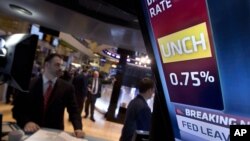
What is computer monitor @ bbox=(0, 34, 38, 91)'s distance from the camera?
1.99 meters

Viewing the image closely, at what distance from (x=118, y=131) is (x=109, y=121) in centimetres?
140

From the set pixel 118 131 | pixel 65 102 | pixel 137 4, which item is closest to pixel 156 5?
pixel 137 4

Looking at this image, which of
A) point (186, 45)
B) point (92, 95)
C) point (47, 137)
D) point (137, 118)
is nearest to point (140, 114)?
point (137, 118)

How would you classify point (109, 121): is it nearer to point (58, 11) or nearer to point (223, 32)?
point (58, 11)

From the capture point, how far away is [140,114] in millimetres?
3129

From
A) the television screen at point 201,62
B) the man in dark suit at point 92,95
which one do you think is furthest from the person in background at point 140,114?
the man in dark suit at point 92,95

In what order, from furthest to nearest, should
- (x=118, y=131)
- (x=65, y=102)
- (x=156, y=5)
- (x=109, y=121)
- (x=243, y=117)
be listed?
(x=109, y=121)
(x=118, y=131)
(x=65, y=102)
(x=156, y=5)
(x=243, y=117)

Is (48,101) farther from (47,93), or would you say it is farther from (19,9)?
(19,9)

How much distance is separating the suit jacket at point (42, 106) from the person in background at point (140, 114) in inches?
30.7

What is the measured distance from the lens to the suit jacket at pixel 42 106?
242 centimetres

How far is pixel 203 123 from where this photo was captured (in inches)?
35.8

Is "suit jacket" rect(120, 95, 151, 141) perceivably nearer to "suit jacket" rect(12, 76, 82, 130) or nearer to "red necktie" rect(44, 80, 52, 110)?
"suit jacket" rect(12, 76, 82, 130)

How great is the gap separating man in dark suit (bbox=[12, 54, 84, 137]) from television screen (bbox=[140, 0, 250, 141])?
4.77 feet

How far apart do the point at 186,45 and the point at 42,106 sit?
6.13 ft
